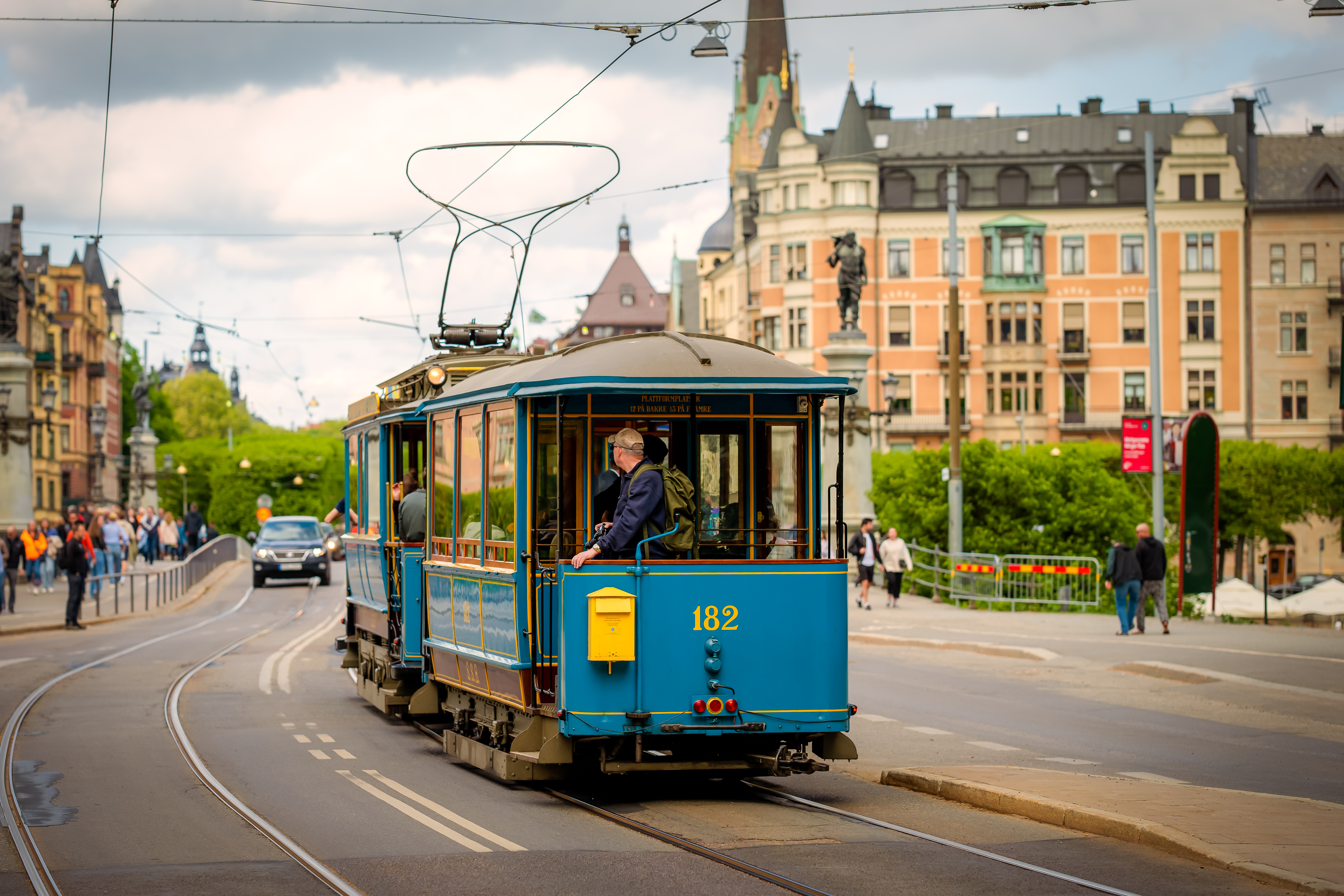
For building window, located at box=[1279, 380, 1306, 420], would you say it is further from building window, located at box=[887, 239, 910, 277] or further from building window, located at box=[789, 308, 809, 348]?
building window, located at box=[789, 308, 809, 348]

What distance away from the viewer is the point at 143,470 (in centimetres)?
7606

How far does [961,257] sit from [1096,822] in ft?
233

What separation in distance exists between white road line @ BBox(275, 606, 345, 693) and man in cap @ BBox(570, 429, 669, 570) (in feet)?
30.7

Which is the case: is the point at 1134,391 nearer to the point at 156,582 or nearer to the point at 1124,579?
the point at 156,582

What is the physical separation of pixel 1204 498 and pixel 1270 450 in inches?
1589

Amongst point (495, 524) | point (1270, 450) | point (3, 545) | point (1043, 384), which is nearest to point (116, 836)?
point (495, 524)

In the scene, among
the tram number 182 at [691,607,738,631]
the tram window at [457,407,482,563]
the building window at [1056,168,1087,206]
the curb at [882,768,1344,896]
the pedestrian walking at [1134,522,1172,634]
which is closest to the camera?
the curb at [882,768,1344,896]

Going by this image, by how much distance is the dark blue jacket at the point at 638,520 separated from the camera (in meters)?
10.4

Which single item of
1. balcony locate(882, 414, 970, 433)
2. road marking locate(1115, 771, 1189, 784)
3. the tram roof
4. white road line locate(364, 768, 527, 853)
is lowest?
road marking locate(1115, 771, 1189, 784)

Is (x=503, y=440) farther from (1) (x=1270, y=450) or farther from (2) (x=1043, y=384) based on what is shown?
(2) (x=1043, y=384)

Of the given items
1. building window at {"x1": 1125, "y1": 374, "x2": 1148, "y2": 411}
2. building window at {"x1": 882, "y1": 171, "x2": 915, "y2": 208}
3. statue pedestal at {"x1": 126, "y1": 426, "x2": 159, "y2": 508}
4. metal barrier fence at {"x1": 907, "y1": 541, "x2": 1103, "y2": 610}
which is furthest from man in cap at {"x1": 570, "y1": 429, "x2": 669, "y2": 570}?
building window at {"x1": 1125, "y1": 374, "x2": 1148, "y2": 411}

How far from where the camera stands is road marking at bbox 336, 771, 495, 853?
9.27 m

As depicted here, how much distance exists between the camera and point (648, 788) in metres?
11.5

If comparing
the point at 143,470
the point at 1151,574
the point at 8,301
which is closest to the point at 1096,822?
the point at 1151,574
